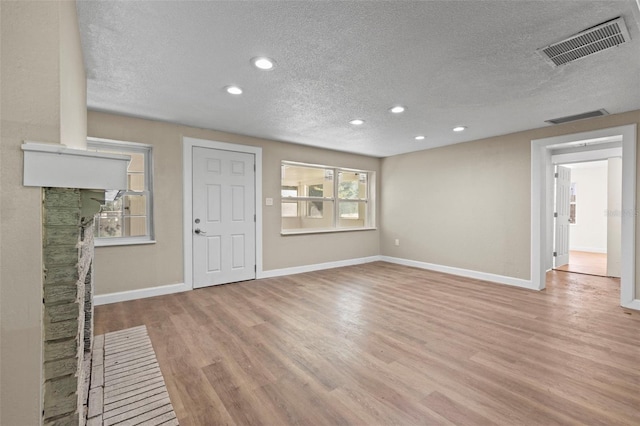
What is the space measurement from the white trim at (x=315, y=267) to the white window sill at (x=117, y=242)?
181 cm

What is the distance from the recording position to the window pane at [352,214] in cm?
611

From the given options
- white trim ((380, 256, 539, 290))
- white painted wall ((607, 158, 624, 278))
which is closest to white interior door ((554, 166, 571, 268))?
white painted wall ((607, 158, 624, 278))

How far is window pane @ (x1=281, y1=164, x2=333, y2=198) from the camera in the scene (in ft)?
18.0

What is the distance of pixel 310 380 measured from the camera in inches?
76.9

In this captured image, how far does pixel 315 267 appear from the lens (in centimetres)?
541

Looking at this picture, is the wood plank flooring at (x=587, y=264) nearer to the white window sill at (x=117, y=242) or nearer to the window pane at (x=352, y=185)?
the window pane at (x=352, y=185)

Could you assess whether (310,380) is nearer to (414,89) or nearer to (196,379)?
(196,379)

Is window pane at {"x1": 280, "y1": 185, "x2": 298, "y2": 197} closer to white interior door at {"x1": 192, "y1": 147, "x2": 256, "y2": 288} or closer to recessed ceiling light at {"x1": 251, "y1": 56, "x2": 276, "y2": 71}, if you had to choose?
white interior door at {"x1": 192, "y1": 147, "x2": 256, "y2": 288}

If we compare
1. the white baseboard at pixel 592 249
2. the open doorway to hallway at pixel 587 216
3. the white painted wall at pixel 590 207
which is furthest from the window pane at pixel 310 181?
the white baseboard at pixel 592 249

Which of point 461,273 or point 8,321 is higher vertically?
point 8,321

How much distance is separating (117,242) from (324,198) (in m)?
3.47

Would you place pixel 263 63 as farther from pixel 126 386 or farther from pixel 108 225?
pixel 108 225

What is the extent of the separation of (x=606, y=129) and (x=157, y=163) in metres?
5.78

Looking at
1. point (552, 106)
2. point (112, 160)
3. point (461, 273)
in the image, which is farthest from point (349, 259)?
point (112, 160)
